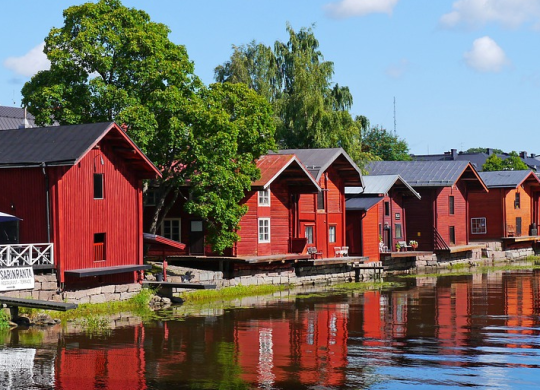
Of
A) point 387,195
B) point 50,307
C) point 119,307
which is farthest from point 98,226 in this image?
point 387,195

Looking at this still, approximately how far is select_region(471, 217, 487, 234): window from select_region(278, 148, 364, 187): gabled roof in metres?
27.1

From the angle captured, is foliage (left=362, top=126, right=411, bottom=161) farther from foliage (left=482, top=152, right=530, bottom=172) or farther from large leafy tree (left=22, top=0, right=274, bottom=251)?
large leafy tree (left=22, top=0, right=274, bottom=251)

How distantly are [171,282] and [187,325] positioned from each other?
7.87 meters

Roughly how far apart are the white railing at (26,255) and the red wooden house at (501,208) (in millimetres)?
53005

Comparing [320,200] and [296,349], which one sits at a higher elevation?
[320,200]

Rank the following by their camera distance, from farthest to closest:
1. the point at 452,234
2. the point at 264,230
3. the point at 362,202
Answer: the point at 452,234 → the point at 362,202 → the point at 264,230

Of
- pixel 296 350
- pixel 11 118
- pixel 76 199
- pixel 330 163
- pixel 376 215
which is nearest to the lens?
pixel 296 350

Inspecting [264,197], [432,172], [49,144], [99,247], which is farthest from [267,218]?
[432,172]

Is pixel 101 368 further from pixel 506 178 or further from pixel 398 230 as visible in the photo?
pixel 506 178

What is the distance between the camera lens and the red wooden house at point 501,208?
8412cm

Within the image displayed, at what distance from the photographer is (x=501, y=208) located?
84125 millimetres

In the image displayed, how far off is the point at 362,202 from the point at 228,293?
19410mm

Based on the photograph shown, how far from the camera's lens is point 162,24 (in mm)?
47719

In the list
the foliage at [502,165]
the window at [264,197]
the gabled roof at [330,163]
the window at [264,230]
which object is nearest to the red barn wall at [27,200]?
the window at [264,230]
